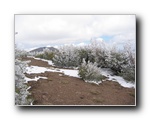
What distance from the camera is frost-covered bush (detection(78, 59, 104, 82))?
10.0 ft

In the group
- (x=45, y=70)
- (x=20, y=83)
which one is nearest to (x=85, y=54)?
(x=45, y=70)

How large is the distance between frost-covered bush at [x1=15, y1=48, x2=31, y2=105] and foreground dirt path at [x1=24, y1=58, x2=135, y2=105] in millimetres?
73

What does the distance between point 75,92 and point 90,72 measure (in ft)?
0.96

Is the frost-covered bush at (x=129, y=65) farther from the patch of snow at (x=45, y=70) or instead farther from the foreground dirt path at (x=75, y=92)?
the patch of snow at (x=45, y=70)

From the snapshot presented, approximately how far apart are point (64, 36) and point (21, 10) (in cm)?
59

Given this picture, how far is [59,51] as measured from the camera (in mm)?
3074

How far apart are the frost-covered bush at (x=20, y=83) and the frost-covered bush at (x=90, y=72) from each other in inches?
26.3

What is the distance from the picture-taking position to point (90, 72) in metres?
3.05

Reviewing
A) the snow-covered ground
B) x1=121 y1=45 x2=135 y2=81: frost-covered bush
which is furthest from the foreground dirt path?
x1=121 y1=45 x2=135 y2=81: frost-covered bush

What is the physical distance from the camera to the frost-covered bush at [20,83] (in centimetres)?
297

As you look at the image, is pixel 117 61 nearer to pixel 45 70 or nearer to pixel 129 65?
pixel 129 65

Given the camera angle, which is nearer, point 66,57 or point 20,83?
point 20,83

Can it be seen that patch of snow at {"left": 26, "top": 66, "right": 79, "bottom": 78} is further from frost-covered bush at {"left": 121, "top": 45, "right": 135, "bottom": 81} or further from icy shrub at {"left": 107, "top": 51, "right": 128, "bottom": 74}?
frost-covered bush at {"left": 121, "top": 45, "right": 135, "bottom": 81}

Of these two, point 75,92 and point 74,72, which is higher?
point 74,72
